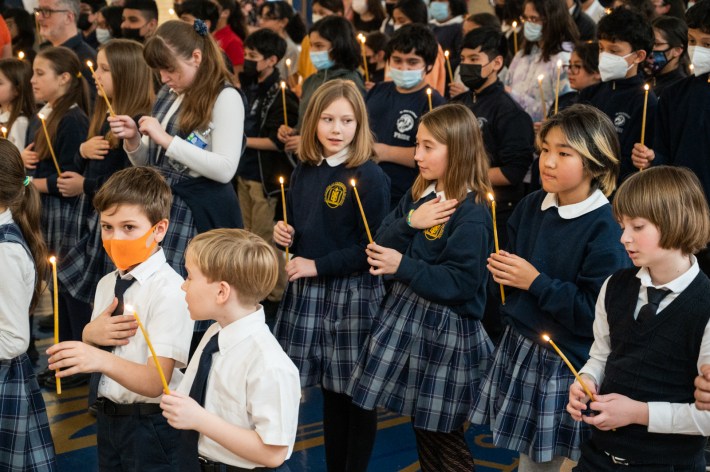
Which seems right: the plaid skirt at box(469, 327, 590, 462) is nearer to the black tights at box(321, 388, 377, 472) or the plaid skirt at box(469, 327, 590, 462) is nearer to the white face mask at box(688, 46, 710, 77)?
the black tights at box(321, 388, 377, 472)

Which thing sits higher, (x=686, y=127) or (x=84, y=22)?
(x=84, y=22)

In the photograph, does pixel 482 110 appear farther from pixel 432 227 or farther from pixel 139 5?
pixel 139 5

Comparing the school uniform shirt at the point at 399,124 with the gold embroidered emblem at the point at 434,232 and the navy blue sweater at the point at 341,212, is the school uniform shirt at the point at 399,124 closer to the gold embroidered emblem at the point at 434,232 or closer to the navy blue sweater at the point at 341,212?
the navy blue sweater at the point at 341,212

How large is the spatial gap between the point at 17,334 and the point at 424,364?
4.41 feet

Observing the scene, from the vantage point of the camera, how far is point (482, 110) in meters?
4.61

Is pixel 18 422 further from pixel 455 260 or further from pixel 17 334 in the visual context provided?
pixel 455 260

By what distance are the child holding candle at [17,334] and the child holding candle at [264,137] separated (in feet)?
9.00

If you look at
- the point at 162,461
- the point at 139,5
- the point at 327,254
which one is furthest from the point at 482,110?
the point at 139,5

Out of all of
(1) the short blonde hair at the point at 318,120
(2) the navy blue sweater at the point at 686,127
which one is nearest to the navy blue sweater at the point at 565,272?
(1) the short blonde hair at the point at 318,120

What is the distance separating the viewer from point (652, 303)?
2.38 m

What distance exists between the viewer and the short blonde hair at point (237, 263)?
2396 mm

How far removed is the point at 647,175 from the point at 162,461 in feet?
5.39

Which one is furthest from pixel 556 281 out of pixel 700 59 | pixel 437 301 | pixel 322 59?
pixel 322 59

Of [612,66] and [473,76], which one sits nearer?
[612,66]
